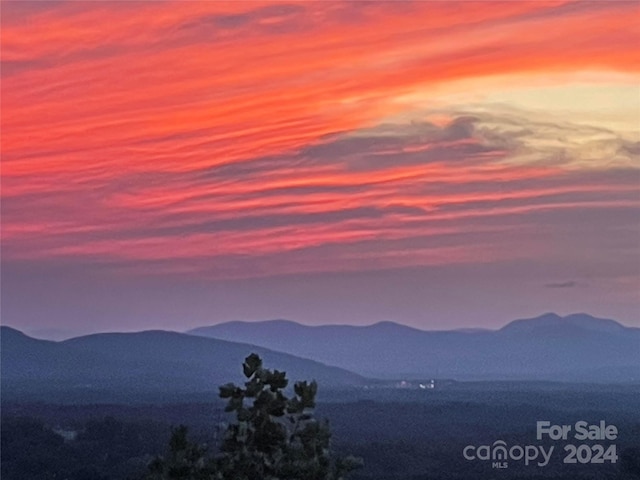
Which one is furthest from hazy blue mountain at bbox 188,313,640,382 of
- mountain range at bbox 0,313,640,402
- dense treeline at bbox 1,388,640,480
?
dense treeline at bbox 1,388,640,480

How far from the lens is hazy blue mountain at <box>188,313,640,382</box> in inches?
4540

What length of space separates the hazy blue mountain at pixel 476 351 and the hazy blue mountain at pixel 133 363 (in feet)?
32.7

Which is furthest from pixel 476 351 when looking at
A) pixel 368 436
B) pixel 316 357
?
pixel 368 436

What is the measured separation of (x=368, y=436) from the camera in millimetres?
52406

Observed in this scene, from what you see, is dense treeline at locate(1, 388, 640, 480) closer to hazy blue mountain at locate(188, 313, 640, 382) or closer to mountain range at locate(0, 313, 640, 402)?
mountain range at locate(0, 313, 640, 402)

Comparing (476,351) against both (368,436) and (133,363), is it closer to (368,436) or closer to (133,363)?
(133,363)

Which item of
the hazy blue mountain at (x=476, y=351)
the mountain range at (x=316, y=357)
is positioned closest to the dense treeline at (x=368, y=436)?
the mountain range at (x=316, y=357)

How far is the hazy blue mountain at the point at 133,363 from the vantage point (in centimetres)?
8275

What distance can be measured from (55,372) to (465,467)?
5255cm

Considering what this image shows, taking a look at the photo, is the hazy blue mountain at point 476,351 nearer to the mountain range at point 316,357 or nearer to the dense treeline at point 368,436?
the mountain range at point 316,357

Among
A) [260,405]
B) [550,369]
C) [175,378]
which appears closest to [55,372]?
[175,378]

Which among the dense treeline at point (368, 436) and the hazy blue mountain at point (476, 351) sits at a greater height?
the hazy blue mountain at point (476, 351)

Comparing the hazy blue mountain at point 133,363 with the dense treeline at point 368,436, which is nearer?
the dense treeline at point 368,436

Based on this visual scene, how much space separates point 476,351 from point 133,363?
45615mm
